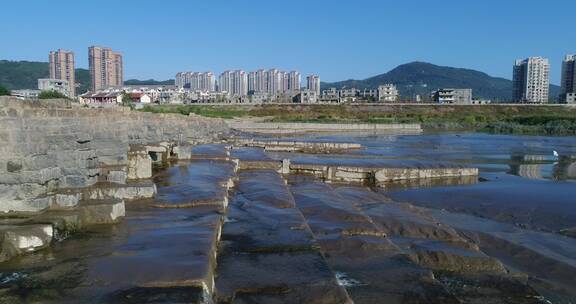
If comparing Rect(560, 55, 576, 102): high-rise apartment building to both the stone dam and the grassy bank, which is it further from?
the stone dam

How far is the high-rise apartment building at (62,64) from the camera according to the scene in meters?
180

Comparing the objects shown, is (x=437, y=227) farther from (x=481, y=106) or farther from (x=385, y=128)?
(x=481, y=106)

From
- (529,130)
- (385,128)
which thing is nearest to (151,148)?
(385,128)

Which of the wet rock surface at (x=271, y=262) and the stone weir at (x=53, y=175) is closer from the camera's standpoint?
the wet rock surface at (x=271, y=262)

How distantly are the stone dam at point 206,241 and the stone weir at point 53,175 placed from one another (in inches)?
0.8

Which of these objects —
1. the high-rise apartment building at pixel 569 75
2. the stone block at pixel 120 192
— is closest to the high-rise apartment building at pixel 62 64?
the stone block at pixel 120 192

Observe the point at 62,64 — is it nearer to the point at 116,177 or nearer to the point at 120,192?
the point at 116,177

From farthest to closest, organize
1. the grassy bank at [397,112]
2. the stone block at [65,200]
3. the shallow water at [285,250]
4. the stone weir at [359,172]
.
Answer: the grassy bank at [397,112] → the stone weir at [359,172] → the stone block at [65,200] → the shallow water at [285,250]

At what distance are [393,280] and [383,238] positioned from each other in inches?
78.2

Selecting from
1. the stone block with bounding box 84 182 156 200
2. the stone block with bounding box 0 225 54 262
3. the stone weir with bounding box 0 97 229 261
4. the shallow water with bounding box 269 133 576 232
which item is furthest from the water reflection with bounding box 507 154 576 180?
the stone block with bounding box 0 225 54 262

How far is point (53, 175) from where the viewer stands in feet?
24.5

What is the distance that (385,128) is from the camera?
Result: 6372 centimetres

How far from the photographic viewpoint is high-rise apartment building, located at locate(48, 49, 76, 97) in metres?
180

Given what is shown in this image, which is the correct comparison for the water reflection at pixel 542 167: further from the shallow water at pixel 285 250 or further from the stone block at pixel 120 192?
the stone block at pixel 120 192
